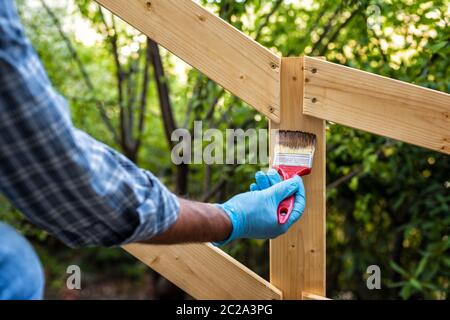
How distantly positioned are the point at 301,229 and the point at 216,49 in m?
0.59

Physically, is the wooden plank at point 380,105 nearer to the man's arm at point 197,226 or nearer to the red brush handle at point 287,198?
the red brush handle at point 287,198

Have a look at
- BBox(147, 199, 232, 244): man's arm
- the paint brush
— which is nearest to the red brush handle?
the paint brush

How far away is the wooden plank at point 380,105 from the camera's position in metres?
1.53

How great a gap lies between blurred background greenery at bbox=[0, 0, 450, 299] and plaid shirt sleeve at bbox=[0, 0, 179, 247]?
1.54 metres

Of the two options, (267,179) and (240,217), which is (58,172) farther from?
(267,179)

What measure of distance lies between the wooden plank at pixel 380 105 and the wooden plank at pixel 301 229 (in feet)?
0.16

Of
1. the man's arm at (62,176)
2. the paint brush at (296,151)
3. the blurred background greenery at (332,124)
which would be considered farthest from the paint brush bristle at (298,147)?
the blurred background greenery at (332,124)

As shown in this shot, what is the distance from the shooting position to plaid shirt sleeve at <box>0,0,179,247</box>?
33.7 inches

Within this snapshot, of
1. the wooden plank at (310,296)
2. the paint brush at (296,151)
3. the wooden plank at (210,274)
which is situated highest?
the paint brush at (296,151)

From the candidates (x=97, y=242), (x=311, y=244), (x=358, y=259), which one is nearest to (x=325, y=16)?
(x=358, y=259)

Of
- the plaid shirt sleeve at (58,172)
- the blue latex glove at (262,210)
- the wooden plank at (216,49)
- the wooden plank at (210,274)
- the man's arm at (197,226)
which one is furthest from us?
the wooden plank at (210,274)

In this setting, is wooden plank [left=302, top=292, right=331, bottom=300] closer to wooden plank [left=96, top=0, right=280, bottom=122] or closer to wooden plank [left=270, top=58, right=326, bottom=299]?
wooden plank [left=270, top=58, right=326, bottom=299]

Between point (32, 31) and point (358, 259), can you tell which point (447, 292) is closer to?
point (358, 259)
